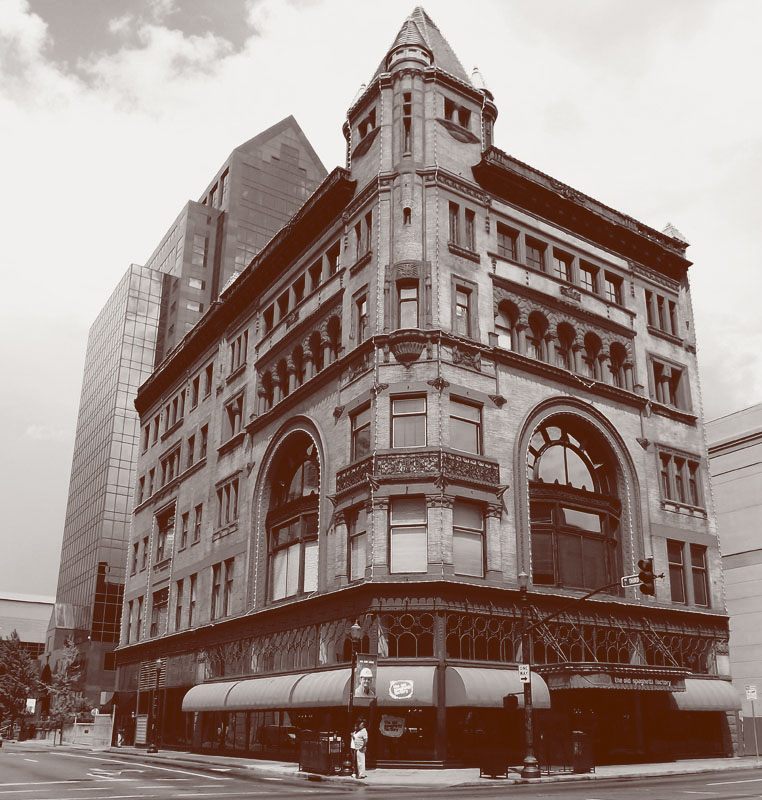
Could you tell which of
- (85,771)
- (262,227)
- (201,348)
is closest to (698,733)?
(85,771)

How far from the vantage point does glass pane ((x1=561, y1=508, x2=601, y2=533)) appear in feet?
136

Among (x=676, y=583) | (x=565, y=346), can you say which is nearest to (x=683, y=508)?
(x=676, y=583)

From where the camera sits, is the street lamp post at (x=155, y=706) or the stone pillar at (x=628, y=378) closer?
the stone pillar at (x=628, y=378)

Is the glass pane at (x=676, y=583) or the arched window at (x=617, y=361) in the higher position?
the arched window at (x=617, y=361)

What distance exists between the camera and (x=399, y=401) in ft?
127

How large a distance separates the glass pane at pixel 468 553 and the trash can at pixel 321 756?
8.46m

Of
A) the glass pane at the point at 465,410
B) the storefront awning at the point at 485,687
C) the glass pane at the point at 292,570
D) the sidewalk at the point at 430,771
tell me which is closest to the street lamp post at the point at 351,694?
the sidewalk at the point at 430,771

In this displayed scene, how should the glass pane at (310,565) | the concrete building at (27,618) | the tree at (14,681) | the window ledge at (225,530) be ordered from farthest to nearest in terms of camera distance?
1. the concrete building at (27,618)
2. the tree at (14,681)
3. the window ledge at (225,530)
4. the glass pane at (310,565)

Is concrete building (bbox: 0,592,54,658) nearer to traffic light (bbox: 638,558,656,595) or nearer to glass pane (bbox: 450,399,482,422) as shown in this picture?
glass pane (bbox: 450,399,482,422)

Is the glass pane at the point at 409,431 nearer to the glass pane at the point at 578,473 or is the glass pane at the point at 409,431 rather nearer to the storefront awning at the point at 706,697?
the glass pane at the point at 578,473

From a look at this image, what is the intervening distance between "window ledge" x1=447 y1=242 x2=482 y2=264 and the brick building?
0.12m

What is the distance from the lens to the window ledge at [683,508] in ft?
149

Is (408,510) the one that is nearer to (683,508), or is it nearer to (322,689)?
(322,689)

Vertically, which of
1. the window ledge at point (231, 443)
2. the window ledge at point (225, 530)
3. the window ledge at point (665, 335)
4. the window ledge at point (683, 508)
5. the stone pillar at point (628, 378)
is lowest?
the window ledge at point (225, 530)
